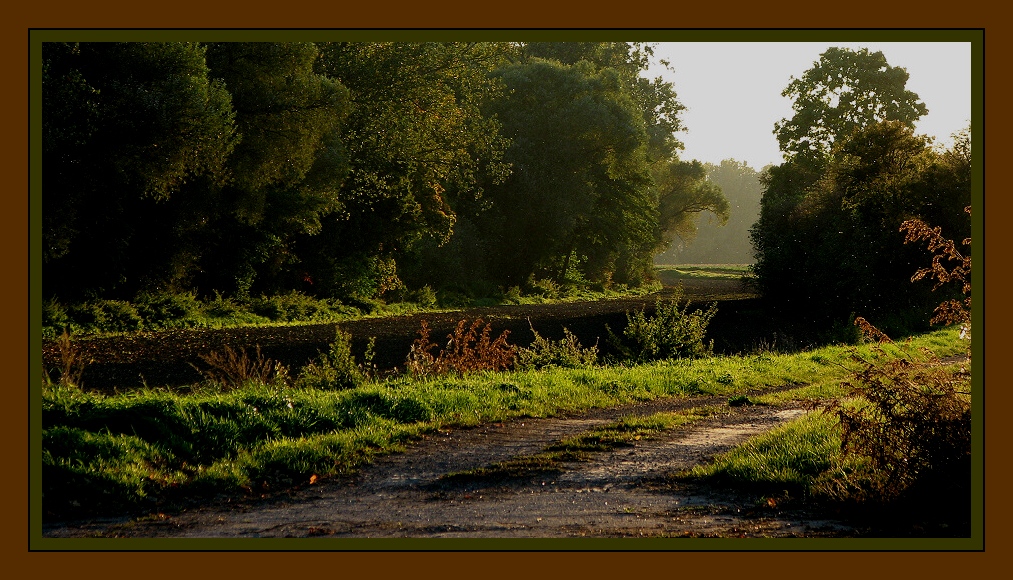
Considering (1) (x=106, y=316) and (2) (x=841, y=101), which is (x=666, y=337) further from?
(2) (x=841, y=101)

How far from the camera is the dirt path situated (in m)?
6.95

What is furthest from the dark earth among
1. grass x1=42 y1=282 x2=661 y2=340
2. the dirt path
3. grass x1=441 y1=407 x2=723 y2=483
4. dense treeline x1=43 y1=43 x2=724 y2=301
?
grass x1=42 y1=282 x2=661 y2=340

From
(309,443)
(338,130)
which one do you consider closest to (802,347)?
(338,130)

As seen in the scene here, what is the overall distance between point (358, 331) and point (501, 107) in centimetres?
2469

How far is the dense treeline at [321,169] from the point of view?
21.4 m

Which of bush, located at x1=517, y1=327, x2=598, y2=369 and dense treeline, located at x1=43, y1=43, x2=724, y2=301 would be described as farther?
dense treeline, located at x1=43, y1=43, x2=724, y2=301

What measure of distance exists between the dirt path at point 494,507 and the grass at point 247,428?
59 centimetres

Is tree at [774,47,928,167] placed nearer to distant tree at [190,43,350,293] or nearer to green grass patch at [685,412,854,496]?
distant tree at [190,43,350,293]

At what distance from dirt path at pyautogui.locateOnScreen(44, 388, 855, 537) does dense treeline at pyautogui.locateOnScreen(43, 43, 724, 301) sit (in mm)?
14336

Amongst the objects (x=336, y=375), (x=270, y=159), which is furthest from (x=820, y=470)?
(x=270, y=159)

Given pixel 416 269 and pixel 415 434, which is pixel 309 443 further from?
pixel 416 269

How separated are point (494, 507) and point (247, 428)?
3.91 meters

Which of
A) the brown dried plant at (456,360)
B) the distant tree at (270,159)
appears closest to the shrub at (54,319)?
the distant tree at (270,159)

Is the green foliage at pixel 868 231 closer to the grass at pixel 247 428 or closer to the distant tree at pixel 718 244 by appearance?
the grass at pixel 247 428
